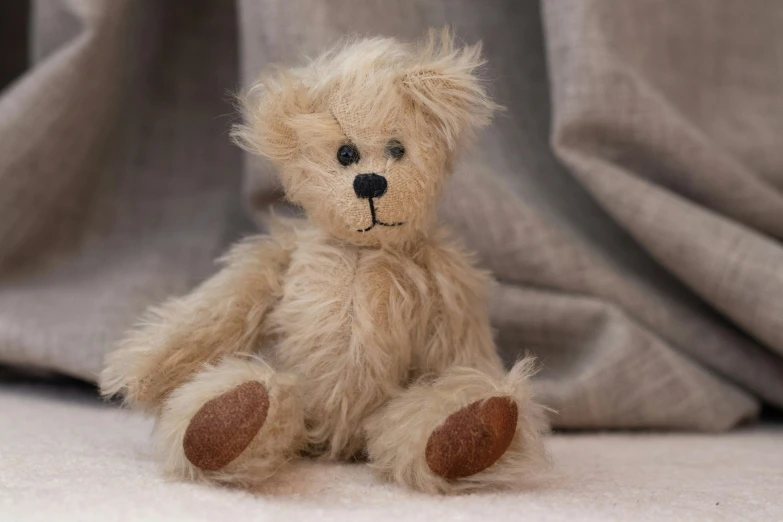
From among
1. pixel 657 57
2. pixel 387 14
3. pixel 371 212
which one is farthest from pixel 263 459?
pixel 657 57

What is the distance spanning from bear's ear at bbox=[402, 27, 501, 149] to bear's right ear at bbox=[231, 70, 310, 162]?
0.08 meters

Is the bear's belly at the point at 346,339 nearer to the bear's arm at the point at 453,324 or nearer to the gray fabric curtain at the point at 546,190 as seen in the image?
the bear's arm at the point at 453,324

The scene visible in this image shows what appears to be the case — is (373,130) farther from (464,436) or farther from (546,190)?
(546,190)

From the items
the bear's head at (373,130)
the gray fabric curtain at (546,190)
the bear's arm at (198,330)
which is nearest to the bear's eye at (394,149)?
the bear's head at (373,130)

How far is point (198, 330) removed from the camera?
0.56 metres

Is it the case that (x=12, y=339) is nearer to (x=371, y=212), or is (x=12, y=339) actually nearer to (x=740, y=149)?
(x=371, y=212)

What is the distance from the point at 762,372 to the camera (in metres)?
0.81

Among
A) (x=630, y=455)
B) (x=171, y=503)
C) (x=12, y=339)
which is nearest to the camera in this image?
(x=171, y=503)

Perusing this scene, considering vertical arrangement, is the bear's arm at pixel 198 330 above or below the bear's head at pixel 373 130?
below

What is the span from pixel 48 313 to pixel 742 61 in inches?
31.6

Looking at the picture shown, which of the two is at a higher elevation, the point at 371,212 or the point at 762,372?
the point at 371,212

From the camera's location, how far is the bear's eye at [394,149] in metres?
0.53

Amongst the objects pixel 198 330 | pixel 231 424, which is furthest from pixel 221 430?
pixel 198 330

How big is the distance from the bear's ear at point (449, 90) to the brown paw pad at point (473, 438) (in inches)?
7.3
